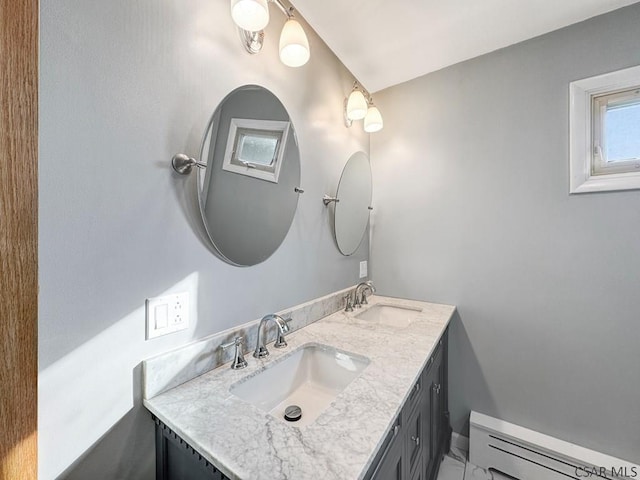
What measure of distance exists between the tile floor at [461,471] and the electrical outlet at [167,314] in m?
1.63

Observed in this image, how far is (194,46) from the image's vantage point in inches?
31.5

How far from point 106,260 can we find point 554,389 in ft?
6.66

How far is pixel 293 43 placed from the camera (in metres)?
0.98

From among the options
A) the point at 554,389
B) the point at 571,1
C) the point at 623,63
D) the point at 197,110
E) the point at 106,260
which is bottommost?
the point at 554,389

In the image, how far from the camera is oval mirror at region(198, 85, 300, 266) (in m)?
0.84

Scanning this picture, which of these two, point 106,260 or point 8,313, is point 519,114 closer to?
point 106,260

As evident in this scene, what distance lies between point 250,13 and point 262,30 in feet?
0.62

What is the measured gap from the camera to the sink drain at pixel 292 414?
842mm

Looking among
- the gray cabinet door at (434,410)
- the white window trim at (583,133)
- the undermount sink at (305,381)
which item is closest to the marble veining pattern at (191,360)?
the undermount sink at (305,381)

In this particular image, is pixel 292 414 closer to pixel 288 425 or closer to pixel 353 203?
pixel 288 425

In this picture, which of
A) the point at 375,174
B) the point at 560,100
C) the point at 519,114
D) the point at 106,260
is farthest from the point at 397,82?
the point at 106,260

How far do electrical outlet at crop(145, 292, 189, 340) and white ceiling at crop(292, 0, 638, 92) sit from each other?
1.39 meters

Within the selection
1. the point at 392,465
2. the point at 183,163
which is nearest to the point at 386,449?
the point at 392,465

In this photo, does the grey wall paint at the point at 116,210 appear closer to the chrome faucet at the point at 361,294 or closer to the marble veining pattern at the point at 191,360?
the marble veining pattern at the point at 191,360
